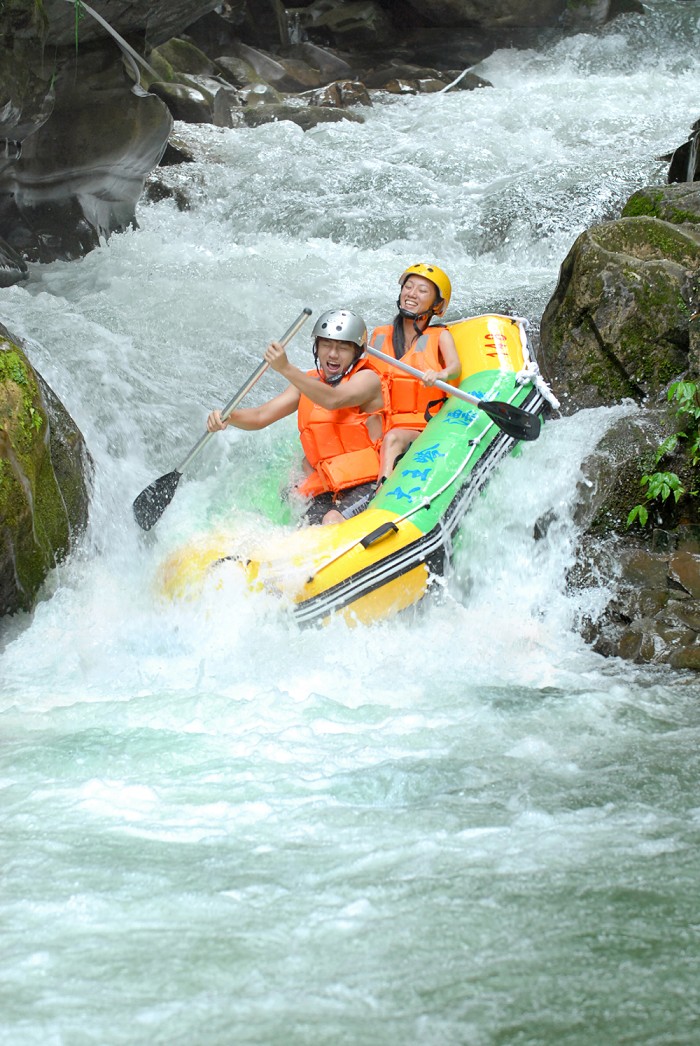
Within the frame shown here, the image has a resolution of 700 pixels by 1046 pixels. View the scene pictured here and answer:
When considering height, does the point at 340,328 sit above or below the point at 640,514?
above

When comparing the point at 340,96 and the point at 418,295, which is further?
the point at 340,96

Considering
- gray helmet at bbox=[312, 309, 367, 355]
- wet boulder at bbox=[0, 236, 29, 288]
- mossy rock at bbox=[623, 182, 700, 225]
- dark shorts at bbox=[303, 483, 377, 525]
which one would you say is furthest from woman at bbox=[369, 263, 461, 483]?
wet boulder at bbox=[0, 236, 29, 288]

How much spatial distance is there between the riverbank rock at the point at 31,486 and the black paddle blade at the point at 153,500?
11.4 inches

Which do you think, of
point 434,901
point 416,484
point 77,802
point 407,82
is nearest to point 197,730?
point 77,802

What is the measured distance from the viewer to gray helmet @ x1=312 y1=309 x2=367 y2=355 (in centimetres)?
545

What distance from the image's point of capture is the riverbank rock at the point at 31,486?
5.09m

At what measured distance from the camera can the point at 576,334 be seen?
6426mm

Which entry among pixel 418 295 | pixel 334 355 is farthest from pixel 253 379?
pixel 418 295

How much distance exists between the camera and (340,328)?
5.45 m

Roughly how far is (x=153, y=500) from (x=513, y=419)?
1.88 metres

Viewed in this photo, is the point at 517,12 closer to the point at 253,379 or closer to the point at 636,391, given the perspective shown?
the point at 636,391

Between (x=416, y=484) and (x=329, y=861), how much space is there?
2563 mm

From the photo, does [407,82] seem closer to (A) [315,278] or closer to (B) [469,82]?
(B) [469,82]

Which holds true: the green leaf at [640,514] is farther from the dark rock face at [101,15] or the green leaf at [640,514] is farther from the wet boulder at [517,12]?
the wet boulder at [517,12]
